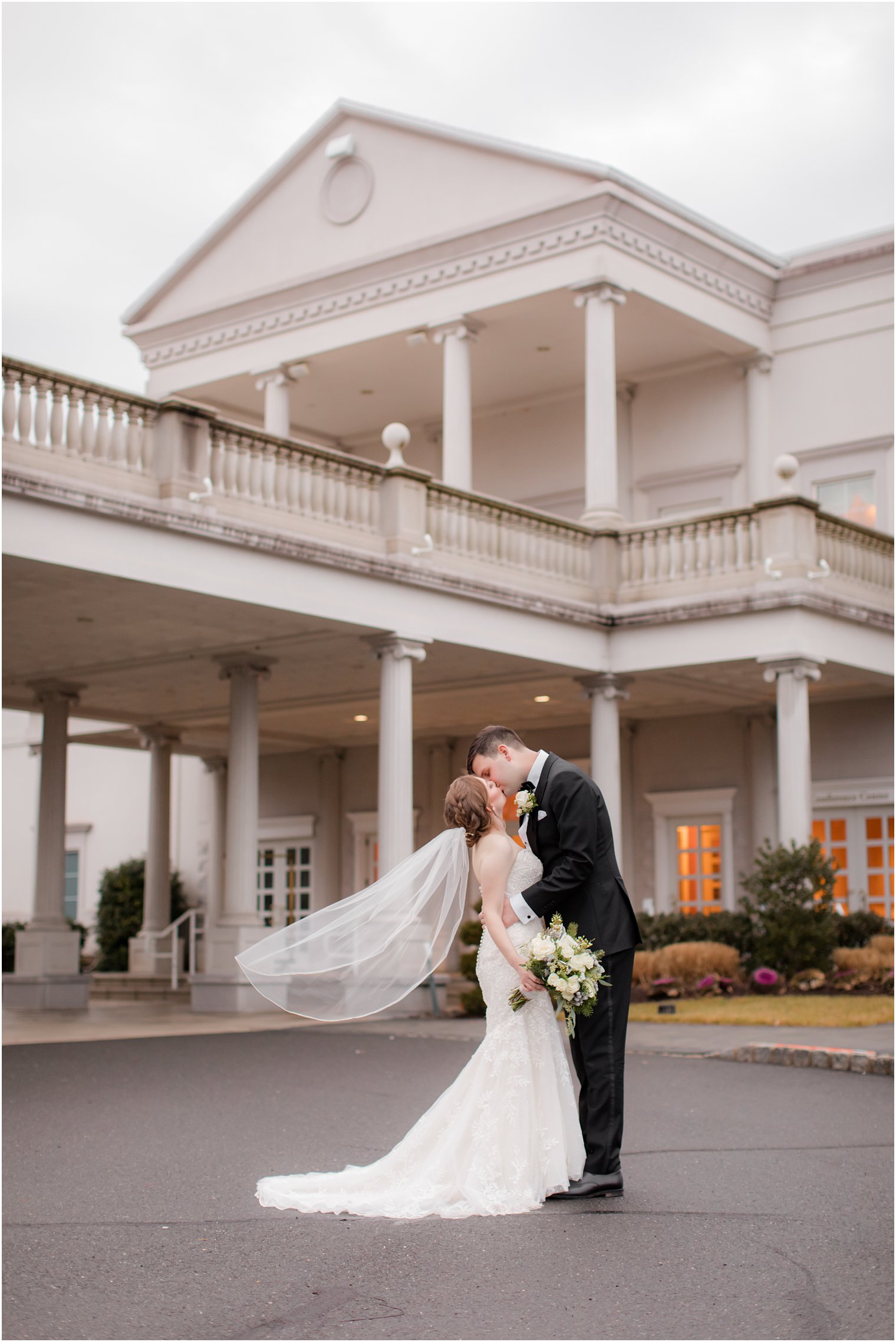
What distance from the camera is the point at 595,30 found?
11375mm

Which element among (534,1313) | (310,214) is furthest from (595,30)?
(310,214)

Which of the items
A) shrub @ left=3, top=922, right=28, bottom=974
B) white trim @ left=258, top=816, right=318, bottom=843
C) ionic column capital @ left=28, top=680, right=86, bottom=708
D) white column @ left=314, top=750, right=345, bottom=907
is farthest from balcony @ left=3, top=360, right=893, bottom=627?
shrub @ left=3, top=922, right=28, bottom=974

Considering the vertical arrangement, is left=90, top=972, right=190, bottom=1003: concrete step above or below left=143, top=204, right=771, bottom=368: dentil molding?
below

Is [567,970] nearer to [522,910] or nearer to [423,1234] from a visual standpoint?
[522,910]

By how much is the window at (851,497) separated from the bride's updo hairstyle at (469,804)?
16146mm

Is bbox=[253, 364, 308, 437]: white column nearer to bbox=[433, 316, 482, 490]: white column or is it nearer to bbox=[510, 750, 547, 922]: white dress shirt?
bbox=[433, 316, 482, 490]: white column

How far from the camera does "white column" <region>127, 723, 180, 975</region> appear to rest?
2433 centimetres

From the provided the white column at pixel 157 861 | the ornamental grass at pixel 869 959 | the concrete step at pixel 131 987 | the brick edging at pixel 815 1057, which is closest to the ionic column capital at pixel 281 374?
the white column at pixel 157 861

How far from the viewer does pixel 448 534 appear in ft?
57.2

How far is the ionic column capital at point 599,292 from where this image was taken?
63.6 ft

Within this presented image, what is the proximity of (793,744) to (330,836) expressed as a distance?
38.4ft

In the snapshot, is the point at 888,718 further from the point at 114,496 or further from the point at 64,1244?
the point at 64,1244

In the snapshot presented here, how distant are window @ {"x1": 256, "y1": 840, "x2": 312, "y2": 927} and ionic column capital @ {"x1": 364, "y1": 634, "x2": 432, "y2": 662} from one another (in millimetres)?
12086

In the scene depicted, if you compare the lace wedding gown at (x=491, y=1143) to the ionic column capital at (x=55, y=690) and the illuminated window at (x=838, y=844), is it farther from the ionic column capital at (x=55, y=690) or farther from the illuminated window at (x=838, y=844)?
the illuminated window at (x=838, y=844)
